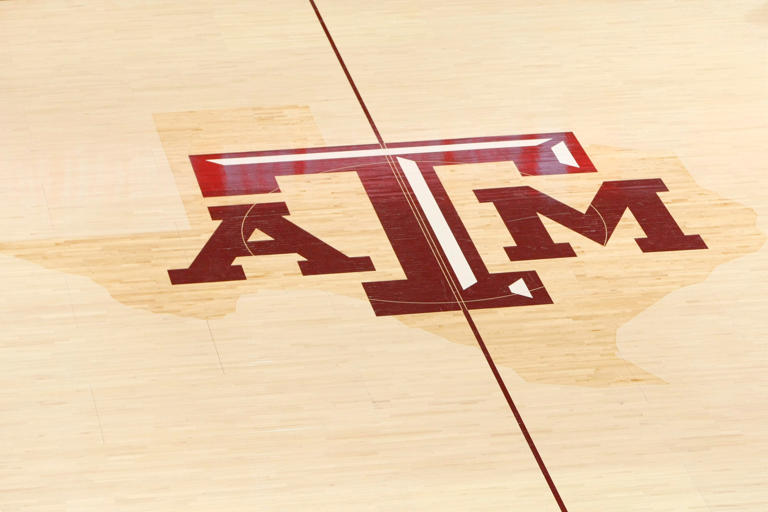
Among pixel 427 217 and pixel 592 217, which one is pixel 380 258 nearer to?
pixel 427 217

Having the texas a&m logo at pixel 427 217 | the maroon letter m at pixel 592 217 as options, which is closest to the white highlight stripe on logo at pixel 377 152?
the texas a&m logo at pixel 427 217

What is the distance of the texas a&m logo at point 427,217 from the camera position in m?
2.95

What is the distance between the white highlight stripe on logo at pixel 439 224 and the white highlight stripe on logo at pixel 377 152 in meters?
0.06

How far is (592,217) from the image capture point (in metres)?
3.23

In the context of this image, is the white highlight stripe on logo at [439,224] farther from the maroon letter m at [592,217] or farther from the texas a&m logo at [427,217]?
the maroon letter m at [592,217]

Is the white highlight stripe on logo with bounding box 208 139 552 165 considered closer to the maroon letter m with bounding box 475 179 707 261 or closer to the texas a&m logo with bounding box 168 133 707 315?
the texas a&m logo with bounding box 168 133 707 315

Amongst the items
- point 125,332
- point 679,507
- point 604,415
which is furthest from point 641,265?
point 125,332

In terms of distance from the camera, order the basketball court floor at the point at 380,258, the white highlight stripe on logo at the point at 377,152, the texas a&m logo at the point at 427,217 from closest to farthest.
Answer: the basketball court floor at the point at 380,258 → the texas a&m logo at the point at 427,217 → the white highlight stripe on logo at the point at 377,152

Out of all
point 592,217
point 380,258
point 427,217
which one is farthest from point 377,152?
point 592,217

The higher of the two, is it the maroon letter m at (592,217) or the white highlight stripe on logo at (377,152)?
the maroon letter m at (592,217)

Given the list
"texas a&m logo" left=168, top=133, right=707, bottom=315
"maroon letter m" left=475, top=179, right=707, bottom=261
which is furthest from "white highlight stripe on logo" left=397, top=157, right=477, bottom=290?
"maroon letter m" left=475, top=179, right=707, bottom=261

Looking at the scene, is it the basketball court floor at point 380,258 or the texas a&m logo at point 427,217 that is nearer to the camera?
the basketball court floor at point 380,258

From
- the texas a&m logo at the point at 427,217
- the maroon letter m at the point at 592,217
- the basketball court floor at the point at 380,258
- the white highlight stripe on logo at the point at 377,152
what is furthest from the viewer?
the white highlight stripe on logo at the point at 377,152

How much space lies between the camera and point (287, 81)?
12.2 ft
